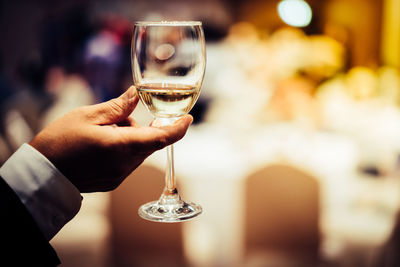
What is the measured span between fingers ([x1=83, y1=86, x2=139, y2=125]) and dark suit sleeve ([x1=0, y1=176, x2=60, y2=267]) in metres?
0.24

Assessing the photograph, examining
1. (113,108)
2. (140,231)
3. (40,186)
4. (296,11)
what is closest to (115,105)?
(113,108)

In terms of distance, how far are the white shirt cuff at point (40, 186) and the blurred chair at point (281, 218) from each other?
1905 millimetres

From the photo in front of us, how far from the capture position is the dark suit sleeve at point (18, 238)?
3.20 feet

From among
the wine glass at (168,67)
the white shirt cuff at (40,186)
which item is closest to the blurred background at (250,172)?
A: the wine glass at (168,67)

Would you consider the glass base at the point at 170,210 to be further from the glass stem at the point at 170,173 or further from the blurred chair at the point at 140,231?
the blurred chair at the point at 140,231

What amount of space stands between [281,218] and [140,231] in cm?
87

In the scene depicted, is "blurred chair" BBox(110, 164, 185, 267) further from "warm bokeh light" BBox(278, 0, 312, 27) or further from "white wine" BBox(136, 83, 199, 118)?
"warm bokeh light" BBox(278, 0, 312, 27)

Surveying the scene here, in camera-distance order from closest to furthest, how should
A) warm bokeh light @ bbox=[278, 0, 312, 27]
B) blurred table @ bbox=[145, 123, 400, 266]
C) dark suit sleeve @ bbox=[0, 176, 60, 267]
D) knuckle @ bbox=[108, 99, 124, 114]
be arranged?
dark suit sleeve @ bbox=[0, 176, 60, 267] < knuckle @ bbox=[108, 99, 124, 114] < blurred table @ bbox=[145, 123, 400, 266] < warm bokeh light @ bbox=[278, 0, 312, 27]

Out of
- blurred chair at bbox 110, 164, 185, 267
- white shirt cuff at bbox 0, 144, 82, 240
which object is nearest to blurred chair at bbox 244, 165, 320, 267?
blurred chair at bbox 110, 164, 185, 267

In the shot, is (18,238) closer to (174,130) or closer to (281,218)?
(174,130)

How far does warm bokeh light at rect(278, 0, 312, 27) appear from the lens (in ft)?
25.4

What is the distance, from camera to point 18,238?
3.21ft

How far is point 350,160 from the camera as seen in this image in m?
3.62

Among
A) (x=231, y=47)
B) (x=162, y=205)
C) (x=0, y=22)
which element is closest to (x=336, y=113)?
(x=231, y=47)
